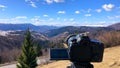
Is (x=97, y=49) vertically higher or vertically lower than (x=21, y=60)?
higher

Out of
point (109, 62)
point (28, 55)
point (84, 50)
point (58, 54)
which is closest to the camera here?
point (84, 50)

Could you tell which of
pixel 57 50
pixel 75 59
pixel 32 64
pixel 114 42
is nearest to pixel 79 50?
pixel 75 59

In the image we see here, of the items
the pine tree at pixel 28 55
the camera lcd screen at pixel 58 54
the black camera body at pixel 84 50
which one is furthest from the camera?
the pine tree at pixel 28 55

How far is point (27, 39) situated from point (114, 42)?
32.3 metres

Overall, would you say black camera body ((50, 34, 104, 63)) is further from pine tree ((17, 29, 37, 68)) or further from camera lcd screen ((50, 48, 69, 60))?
pine tree ((17, 29, 37, 68))

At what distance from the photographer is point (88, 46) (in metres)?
3.10

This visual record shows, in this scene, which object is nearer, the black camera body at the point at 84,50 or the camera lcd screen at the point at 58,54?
the black camera body at the point at 84,50

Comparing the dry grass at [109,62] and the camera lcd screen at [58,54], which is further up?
the camera lcd screen at [58,54]

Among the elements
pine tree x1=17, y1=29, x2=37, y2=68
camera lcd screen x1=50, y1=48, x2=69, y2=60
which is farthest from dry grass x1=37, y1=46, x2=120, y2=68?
camera lcd screen x1=50, y1=48, x2=69, y2=60

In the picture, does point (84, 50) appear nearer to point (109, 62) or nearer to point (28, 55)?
Result: point (109, 62)

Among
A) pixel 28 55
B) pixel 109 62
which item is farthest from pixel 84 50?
pixel 28 55

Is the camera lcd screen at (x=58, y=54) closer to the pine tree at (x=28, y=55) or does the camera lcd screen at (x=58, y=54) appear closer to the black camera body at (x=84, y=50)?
the black camera body at (x=84, y=50)

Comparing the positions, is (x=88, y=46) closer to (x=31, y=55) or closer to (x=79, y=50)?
(x=79, y=50)

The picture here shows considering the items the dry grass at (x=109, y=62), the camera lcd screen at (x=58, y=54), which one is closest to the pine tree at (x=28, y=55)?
the dry grass at (x=109, y=62)
